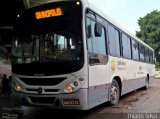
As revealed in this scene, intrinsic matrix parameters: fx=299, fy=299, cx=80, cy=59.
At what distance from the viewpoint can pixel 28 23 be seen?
Answer: 8.48 metres

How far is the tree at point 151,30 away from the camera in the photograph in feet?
165

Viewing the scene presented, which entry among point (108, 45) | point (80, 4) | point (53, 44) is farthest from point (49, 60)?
point (108, 45)

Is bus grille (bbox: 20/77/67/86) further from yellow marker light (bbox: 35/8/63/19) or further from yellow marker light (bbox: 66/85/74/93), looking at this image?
yellow marker light (bbox: 35/8/63/19)

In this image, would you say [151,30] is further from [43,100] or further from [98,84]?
[43,100]

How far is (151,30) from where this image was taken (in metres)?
51.6

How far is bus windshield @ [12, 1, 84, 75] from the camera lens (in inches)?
304

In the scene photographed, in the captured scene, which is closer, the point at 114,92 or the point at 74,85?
the point at 74,85

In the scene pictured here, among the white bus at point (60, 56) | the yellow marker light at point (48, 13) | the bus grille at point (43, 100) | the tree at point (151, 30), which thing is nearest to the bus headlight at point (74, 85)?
the white bus at point (60, 56)

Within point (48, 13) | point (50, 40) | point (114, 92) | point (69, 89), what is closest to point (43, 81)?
point (69, 89)

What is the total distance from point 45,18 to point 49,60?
1.22 m

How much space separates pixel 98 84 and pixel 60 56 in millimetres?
1490

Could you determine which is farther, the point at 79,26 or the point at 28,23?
the point at 28,23

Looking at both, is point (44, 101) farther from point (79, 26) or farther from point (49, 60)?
point (79, 26)

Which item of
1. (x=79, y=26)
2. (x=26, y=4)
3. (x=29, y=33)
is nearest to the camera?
(x=79, y=26)
